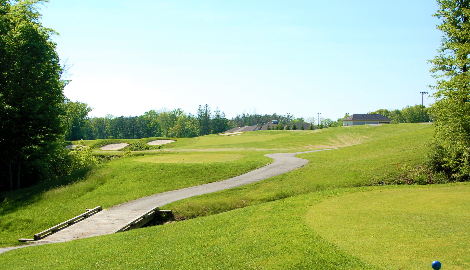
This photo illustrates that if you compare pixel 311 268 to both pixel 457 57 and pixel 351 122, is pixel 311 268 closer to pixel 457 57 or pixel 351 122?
pixel 457 57

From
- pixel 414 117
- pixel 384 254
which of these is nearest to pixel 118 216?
pixel 384 254

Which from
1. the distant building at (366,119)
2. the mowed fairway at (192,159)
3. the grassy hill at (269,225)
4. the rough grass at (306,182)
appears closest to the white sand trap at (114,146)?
the mowed fairway at (192,159)

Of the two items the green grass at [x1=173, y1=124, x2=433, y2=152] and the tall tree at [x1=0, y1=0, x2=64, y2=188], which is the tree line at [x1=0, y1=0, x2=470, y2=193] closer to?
the tall tree at [x1=0, y1=0, x2=64, y2=188]

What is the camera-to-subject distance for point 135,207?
20109 millimetres

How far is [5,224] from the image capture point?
19.8 meters

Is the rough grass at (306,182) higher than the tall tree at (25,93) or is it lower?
lower

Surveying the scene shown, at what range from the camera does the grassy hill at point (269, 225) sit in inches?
337

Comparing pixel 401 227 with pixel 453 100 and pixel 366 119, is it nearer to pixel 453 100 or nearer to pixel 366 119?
pixel 453 100

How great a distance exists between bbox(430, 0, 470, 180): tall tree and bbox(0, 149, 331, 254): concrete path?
11.2 meters

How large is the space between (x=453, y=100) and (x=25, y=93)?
3358 cm

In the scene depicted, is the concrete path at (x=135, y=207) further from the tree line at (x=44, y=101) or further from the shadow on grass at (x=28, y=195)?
the tree line at (x=44, y=101)

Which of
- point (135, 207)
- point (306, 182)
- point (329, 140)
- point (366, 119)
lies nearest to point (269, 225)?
point (135, 207)

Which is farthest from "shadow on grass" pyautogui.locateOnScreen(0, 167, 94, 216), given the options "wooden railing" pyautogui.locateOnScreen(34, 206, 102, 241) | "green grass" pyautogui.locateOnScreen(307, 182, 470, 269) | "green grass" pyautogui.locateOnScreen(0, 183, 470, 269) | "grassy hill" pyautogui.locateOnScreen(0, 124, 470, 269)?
"green grass" pyautogui.locateOnScreen(307, 182, 470, 269)

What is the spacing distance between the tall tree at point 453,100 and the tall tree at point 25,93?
31.6 m
